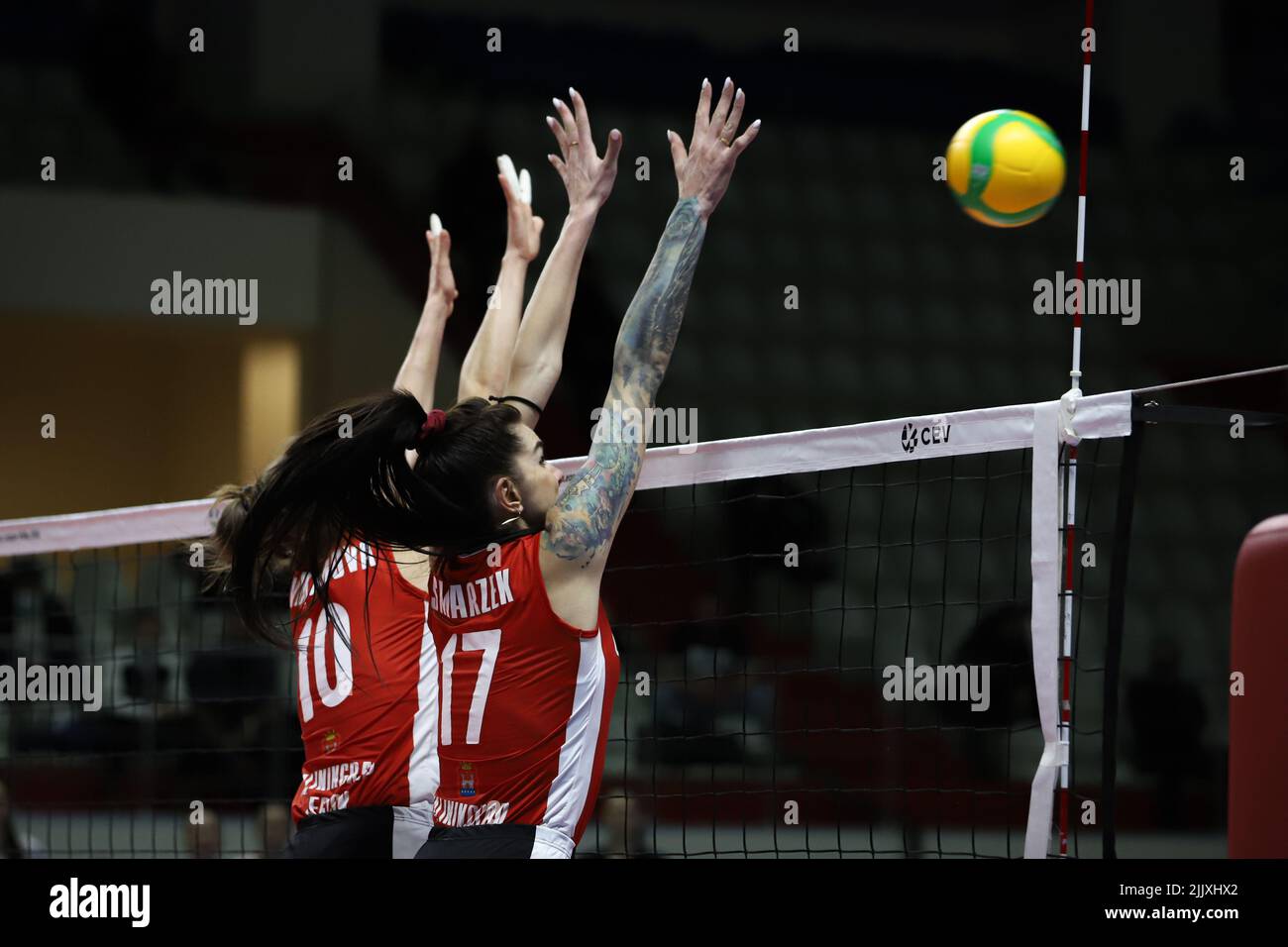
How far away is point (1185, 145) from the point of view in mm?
16062

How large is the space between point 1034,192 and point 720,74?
10399 mm

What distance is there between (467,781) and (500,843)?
0.16 meters

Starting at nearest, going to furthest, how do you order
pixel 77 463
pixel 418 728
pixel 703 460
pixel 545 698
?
pixel 545 698 → pixel 418 728 → pixel 703 460 → pixel 77 463

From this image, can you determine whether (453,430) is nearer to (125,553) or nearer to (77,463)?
(125,553)

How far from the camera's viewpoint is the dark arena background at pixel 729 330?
33.9ft

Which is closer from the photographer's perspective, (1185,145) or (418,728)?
(418,728)

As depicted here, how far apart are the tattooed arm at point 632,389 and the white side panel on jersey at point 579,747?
0.11 meters

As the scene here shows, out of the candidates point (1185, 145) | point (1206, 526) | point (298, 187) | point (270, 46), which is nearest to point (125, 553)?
point (298, 187)

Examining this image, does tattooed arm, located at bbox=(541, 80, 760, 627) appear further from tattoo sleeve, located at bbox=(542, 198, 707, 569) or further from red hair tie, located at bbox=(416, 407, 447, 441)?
red hair tie, located at bbox=(416, 407, 447, 441)

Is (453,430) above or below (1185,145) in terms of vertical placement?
below
